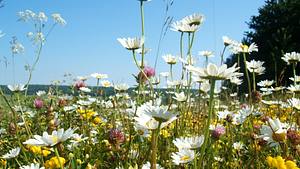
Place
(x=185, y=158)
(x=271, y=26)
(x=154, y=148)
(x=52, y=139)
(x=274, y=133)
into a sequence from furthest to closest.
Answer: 1. (x=271, y=26)
2. (x=185, y=158)
3. (x=274, y=133)
4. (x=52, y=139)
5. (x=154, y=148)

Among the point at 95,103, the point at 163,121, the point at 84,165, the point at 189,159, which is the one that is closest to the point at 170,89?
the point at 95,103

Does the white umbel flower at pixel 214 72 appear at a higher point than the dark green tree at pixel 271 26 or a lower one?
lower

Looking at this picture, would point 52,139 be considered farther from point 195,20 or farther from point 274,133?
point 195,20

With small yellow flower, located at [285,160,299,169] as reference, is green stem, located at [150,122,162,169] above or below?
above

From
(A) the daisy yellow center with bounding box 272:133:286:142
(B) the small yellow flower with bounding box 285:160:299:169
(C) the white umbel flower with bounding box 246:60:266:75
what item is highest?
(C) the white umbel flower with bounding box 246:60:266:75

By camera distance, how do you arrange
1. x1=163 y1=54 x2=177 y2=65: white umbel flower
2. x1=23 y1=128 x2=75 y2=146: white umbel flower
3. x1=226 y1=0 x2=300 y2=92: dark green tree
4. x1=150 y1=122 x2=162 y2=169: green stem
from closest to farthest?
x1=150 y1=122 x2=162 y2=169: green stem
x1=23 y1=128 x2=75 y2=146: white umbel flower
x1=163 y1=54 x2=177 y2=65: white umbel flower
x1=226 y1=0 x2=300 y2=92: dark green tree

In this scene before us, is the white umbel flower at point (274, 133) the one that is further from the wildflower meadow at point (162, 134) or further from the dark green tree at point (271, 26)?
the dark green tree at point (271, 26)

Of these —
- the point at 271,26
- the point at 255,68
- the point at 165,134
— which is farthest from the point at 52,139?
the point at 271,26

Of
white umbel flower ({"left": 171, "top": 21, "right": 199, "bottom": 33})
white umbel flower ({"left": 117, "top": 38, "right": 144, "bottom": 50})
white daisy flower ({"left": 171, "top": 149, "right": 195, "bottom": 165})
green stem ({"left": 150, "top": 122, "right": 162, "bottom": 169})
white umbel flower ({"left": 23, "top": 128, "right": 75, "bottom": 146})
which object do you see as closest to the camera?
green stem ({"left": 150, "top": 122, "right": 162, "bottom": 169})

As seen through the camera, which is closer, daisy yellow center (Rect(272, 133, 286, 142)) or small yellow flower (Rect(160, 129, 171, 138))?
daisy yellow center (Rect(272, 133, 286, 142))

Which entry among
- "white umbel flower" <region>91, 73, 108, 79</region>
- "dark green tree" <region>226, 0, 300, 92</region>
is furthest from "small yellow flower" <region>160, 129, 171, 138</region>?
"dark green tree" <region>226, 0, 300, 92</region>

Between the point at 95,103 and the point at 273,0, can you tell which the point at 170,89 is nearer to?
the point at 95,103

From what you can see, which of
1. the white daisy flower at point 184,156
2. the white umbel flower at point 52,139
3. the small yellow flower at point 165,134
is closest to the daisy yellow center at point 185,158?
the white daisy flower at point 184,156

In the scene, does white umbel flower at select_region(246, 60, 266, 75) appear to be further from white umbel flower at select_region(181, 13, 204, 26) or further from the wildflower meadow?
white umbel flower at select_region(181, 13, 204, 26)
